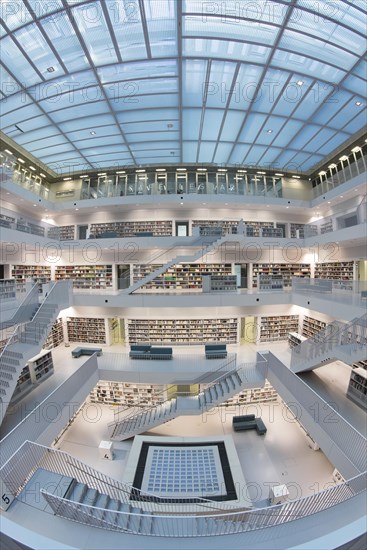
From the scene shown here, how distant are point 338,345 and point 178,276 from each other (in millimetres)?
8028

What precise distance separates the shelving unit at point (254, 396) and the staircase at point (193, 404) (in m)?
1.78

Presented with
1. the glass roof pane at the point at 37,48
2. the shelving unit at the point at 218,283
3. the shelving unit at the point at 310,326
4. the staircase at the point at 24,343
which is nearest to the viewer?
the staircase at the point at 24,343

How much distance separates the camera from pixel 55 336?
39.5ft

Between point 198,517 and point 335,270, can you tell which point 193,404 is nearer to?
point 198,517

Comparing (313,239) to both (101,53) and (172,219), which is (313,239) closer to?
(172,219)

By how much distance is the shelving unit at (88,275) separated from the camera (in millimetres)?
13867

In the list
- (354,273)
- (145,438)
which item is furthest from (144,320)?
(354,273)

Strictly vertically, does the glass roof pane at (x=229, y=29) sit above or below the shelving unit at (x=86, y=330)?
above

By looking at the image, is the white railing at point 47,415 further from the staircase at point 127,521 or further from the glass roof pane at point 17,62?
the glass roof pane at point 17,62

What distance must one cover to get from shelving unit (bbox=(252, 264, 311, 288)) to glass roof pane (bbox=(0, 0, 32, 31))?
1272 centimetres

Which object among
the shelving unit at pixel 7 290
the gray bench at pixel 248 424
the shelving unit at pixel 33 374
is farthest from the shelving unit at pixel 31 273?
the gray bench at pixel 248 424

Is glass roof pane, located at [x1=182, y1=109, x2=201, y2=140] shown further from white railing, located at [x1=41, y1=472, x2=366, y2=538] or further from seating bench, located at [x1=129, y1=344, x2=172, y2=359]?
white railing, located at [x1=41, y1=472, x2=366, y2=538]

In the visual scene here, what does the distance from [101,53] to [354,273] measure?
43.6 feet

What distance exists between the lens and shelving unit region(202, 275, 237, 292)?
38.3 ft
